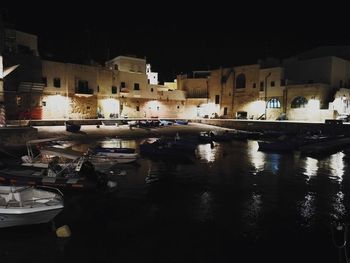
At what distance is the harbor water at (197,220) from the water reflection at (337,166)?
0.62 feet

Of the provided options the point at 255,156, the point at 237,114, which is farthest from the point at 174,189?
the point at 237,114

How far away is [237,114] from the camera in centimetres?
5375

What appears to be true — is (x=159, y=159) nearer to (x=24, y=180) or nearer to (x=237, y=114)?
(x=24, y=180)

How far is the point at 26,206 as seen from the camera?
33.6 ft

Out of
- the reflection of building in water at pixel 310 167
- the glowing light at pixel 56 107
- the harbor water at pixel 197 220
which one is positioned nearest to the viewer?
the harbor water at pixel 197 220

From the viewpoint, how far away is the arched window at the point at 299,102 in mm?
43844

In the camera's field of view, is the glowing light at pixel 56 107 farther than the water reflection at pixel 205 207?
Yes

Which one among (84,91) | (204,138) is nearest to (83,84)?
(84,91)

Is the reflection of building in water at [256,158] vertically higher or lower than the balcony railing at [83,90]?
lower

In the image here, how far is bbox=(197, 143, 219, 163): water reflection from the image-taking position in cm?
2434

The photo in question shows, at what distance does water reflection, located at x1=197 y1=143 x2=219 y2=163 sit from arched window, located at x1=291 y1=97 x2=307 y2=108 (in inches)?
743

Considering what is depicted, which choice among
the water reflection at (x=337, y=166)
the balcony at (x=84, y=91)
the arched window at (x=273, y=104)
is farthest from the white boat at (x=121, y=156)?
the arched window at (x=273, y=104)

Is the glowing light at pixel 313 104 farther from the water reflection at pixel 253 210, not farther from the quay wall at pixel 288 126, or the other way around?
the water reflection at pixel 253 210

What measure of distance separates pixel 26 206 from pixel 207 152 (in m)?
19.5
